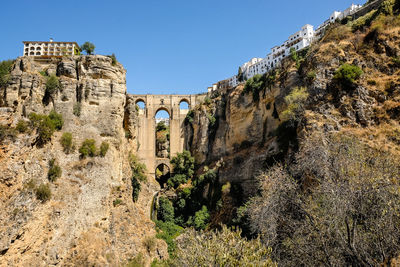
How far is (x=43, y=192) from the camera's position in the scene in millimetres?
17906

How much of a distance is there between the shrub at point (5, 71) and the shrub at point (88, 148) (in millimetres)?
6001

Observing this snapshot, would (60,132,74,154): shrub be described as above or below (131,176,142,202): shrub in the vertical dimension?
above

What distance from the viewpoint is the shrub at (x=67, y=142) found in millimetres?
21281

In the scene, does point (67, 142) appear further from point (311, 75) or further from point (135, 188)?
point (311, 75)

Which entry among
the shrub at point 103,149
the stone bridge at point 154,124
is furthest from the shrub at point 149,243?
the stone bridge at point 154,124

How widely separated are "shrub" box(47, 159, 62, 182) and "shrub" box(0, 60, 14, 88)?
628cm

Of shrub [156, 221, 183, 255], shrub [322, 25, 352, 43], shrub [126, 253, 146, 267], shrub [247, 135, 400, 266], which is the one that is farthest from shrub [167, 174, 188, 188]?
shrub [247, 135, 400, 266]

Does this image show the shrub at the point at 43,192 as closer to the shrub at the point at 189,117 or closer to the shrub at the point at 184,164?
the shrub at the point at 184,164

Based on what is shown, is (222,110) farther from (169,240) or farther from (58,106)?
(58,106)

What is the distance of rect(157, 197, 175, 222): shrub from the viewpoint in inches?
1549

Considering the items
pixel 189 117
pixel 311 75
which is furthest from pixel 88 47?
pixel 189 117

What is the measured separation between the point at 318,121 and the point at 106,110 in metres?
13.9

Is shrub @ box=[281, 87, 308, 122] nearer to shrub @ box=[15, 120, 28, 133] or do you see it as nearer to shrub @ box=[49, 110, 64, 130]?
shrub @ box=[49, 110, 64, 130]

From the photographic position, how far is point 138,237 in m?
24.7
